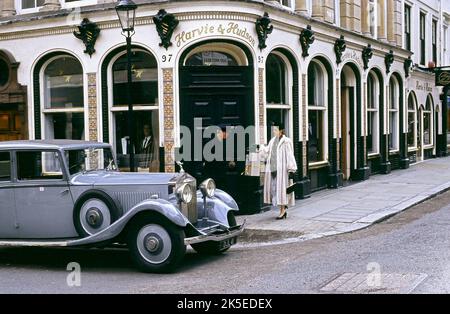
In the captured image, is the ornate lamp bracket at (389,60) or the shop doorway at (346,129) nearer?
the shop doorway at (346,129)

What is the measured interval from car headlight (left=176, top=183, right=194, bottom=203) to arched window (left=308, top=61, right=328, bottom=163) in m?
8.63

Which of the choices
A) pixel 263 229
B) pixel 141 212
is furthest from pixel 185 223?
pixel 263 229

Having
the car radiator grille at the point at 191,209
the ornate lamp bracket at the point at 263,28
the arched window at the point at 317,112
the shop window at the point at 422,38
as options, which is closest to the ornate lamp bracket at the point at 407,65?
the shop window at the point at 422,38

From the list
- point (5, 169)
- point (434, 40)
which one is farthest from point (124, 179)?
point (434, 40)

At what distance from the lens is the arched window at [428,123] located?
2805 cm

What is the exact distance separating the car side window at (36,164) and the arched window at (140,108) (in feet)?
16.6

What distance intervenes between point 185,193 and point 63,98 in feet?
25.9

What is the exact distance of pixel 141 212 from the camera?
332 inches

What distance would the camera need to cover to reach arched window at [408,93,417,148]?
25.8m

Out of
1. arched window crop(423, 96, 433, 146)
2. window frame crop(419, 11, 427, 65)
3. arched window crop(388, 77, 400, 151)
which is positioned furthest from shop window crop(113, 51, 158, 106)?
arched window crop(423, 96, 433, 146)

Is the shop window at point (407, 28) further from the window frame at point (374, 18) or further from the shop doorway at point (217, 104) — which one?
the shop doorway at point (217, 104)

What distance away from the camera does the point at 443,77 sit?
27.8m
